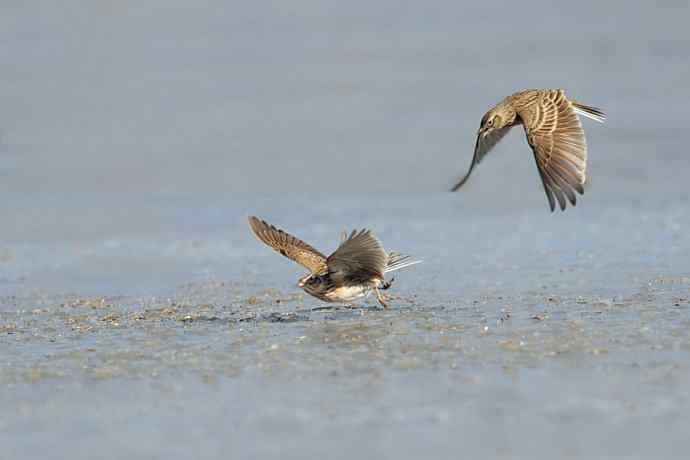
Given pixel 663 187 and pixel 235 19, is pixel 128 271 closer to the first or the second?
pixel 663 187

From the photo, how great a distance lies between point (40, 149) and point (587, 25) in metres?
8.04

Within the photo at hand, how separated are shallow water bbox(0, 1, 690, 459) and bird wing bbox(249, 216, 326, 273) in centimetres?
31

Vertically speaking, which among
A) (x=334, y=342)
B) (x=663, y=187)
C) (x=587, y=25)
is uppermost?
(x=587, y=25)

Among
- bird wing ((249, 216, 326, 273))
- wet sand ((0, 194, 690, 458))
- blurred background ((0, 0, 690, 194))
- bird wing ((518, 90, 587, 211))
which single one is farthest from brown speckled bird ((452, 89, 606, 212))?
blurred background ((0, 0, 690, 194))

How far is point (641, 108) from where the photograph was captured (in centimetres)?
1495

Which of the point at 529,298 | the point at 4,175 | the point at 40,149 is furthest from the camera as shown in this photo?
the point at 40,149

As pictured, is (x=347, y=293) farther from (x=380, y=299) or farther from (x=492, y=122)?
(x=492, y=122)

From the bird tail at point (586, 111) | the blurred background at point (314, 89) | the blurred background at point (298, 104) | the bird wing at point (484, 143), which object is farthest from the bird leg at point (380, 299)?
the blurred background at point (314, 89)

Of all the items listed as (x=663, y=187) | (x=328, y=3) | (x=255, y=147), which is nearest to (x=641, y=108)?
(x=663, y=187)

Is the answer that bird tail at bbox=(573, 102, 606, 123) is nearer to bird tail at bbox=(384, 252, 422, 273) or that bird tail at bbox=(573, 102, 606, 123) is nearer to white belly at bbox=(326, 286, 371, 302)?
bird tail at bbox=(384, 252, 422, 273)

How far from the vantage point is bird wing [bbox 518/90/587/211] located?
27.8ft

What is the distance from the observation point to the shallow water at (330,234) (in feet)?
19.0

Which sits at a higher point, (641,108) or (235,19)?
(235,19)

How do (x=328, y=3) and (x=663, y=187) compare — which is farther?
(x=328, y=3)
